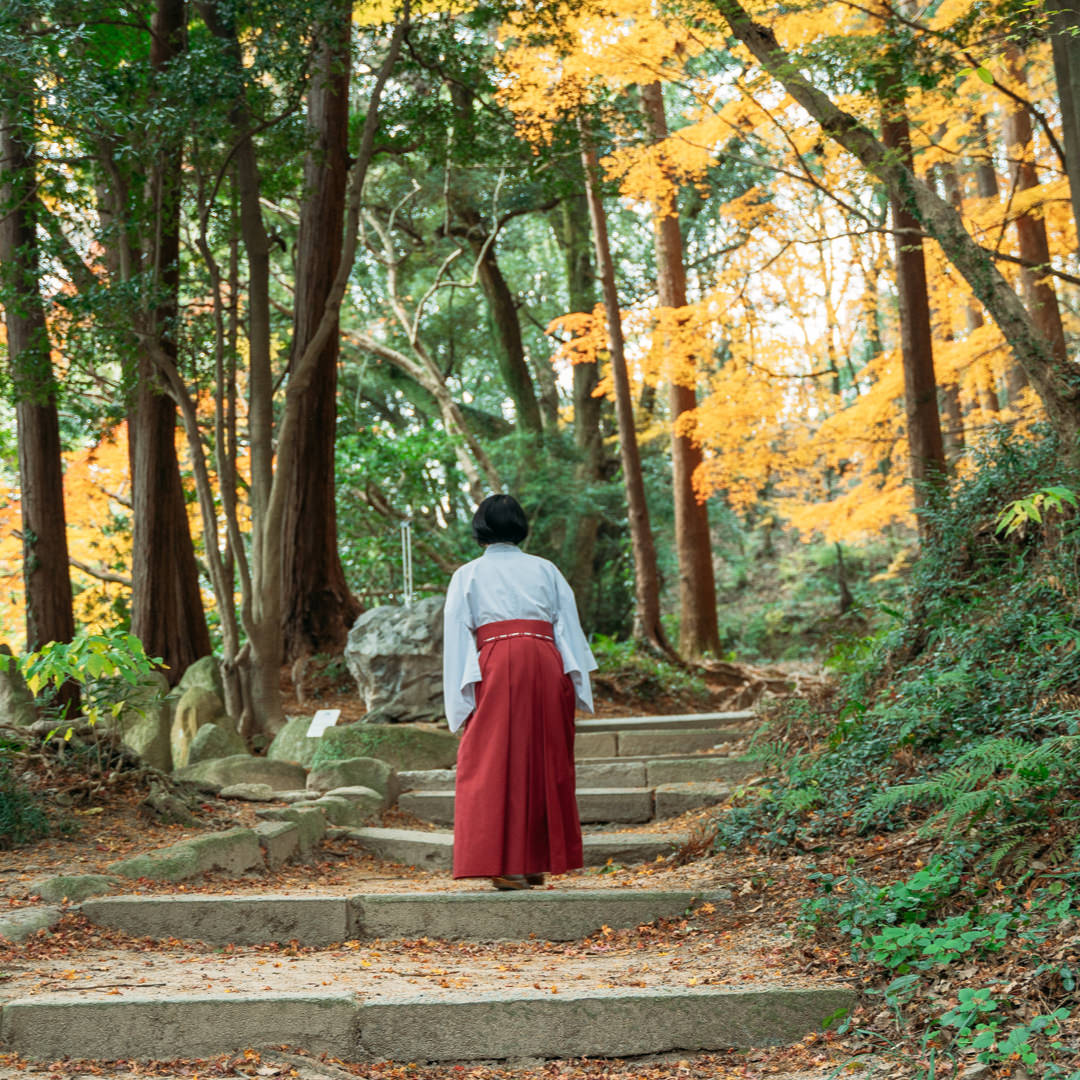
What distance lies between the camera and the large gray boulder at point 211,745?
6988 mm

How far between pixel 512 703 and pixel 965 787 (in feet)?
6.01

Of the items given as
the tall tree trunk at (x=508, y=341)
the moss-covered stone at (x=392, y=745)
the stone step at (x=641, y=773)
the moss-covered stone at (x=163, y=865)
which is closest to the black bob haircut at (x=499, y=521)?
the moss-covered stone at (x=163, y=865)

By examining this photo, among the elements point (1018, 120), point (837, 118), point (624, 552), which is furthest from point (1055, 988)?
point (624, 552)

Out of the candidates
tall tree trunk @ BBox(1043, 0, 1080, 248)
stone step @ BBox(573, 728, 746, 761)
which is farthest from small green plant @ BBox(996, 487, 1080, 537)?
stone step @ BBox(573, 728, 746, 761)

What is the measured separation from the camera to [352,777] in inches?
261

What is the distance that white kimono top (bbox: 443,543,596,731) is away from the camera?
15.4 ft

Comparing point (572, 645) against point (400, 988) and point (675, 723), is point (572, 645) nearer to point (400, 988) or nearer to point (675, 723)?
point (400, 988)

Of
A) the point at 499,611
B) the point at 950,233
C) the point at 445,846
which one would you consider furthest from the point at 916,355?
the point at 445,846

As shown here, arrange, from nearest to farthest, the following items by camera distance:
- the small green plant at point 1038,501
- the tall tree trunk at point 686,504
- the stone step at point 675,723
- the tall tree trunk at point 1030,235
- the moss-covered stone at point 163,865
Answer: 1. the moss-covered stone at point 163,865
2. the small green plant at point 1038,501
3. the stone step at point 675,723
4. the tall tree trunk at point 1030,235
5. the tall tree trunk at point 686,504

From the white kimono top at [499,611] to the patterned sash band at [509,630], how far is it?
22mm

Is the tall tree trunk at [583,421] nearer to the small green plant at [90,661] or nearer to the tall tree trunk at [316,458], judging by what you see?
the tall tree trunk at [316,458]

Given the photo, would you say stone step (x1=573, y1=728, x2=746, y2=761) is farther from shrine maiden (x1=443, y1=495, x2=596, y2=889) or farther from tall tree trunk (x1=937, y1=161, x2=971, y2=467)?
tall tree trunk (x1=937, y1=161, x2=971, y2=467)

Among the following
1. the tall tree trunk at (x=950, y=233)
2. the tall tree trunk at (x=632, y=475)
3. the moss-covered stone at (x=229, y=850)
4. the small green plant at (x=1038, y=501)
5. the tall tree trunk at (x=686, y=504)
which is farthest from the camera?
the tall tree trunk at (x=686, y=504)

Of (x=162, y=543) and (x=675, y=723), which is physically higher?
(x=162, y=543)
